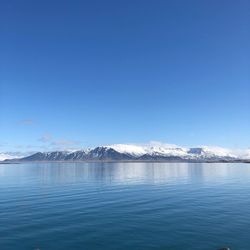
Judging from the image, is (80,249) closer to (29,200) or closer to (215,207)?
(215,207)

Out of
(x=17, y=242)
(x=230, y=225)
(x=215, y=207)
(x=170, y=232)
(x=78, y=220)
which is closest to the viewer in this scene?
(x=17, y=242)

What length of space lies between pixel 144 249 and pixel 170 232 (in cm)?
778

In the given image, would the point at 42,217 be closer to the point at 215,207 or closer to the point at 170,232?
the point at 170,232

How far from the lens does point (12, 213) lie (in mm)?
55188

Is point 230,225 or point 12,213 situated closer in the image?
point 230,225

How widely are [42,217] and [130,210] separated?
16.4 metres

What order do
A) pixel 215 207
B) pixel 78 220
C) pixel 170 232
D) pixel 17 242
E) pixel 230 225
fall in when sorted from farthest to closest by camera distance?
pixel 215 207 < pixel 78 220 < pixel 230 225 < pixel 170 232 < pixel 17 242

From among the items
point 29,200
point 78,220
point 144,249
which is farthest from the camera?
point 29,200

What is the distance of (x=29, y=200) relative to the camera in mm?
71438

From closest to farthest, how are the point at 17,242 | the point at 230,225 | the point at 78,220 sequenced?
the point at 17,242 → the point at 230,225 → the point at 78,220

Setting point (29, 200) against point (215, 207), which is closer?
point (215, 207)

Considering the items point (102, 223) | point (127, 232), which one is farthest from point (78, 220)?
point (127, 232)

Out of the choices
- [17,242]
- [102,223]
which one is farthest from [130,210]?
[17,242]

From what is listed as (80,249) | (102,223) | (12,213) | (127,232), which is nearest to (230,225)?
(127,232)
